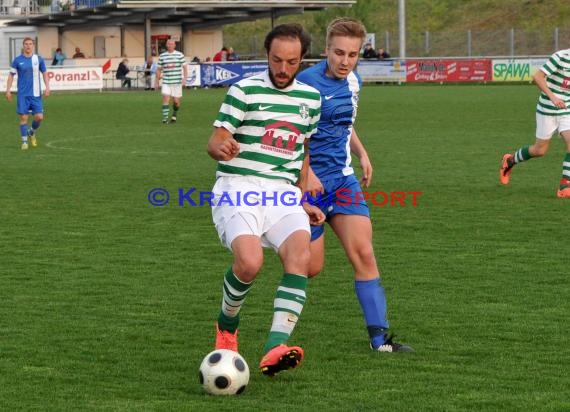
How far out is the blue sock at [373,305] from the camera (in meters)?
7.15

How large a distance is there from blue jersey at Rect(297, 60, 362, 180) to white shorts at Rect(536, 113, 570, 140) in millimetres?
7575

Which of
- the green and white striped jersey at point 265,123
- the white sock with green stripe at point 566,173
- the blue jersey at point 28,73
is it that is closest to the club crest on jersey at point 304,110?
the green and white striped jersey at point 265,123

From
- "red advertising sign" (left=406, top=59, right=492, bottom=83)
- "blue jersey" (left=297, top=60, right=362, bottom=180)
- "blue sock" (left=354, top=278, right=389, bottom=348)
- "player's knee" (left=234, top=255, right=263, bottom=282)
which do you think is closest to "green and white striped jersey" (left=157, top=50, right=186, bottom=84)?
"red advertising sign" (left=406, top=59, right=492, bottom=83)

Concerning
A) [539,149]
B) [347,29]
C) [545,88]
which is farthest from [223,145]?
[539,149]

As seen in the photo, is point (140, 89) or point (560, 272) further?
point (140, 89)

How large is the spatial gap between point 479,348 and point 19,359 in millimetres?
2572

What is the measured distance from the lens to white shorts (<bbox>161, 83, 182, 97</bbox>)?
1181 inches

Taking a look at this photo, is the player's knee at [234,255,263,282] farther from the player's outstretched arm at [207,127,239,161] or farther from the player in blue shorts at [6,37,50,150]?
the player in blue shorts at [6,37,50,150]

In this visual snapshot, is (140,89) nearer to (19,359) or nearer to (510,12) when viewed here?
(510,12)

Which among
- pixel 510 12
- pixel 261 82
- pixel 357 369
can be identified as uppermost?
pixel 510 12

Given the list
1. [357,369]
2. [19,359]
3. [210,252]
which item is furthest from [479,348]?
[210,252]

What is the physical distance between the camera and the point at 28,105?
23.2m

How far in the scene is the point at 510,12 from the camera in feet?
233

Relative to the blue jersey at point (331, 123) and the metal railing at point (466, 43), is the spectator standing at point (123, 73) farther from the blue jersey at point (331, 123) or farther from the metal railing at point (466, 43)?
→ the blue jersey at point (331, 123)
